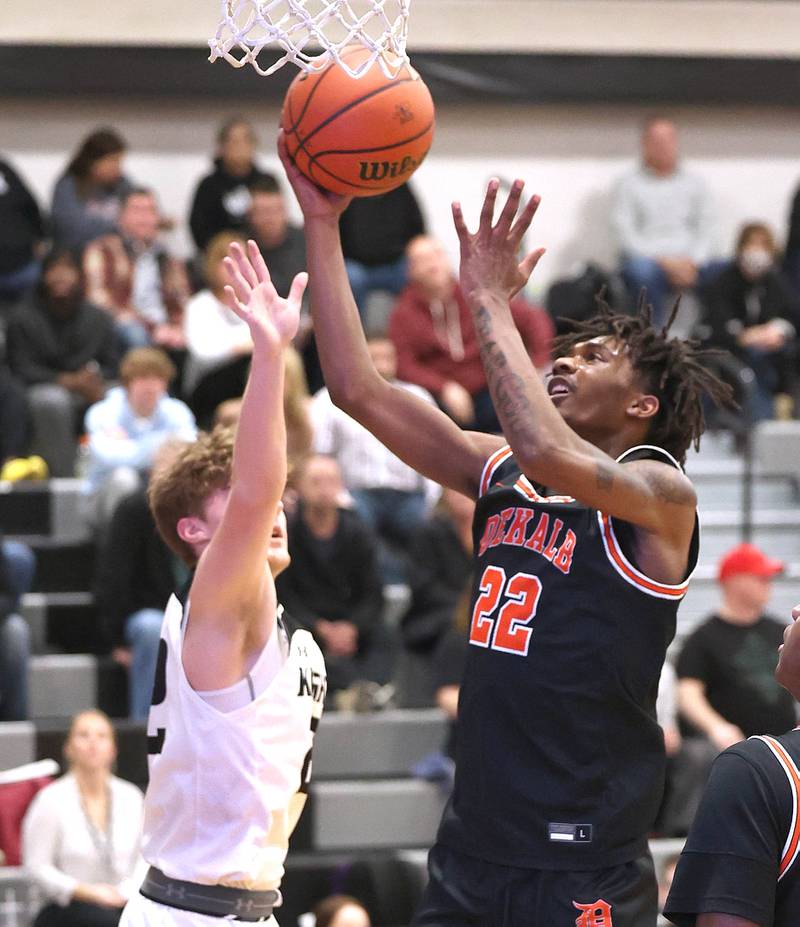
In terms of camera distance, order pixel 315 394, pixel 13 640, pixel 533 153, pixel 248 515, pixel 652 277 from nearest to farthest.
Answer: pixel 248 515, pixel 13 640, pixel 315 394, pixel 652 277, pixel 533 153

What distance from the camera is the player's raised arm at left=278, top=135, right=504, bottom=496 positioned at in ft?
12.5

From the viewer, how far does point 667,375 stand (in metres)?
3.66

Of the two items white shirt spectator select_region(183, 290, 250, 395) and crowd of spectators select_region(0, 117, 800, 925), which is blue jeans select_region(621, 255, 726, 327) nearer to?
crowd of spectators select_region(0, 117, 800, 925)

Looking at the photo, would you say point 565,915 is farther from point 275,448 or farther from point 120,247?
point 120,247

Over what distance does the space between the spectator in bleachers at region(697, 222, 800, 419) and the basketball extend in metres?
6.64

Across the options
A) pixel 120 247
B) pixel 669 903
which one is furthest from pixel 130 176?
pixel 669 903

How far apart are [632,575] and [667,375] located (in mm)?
486

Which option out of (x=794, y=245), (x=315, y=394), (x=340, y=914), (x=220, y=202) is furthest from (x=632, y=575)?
(x=794, y=245)

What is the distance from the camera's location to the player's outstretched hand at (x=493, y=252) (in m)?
3.47

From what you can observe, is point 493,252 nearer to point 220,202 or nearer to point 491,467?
point 491,467

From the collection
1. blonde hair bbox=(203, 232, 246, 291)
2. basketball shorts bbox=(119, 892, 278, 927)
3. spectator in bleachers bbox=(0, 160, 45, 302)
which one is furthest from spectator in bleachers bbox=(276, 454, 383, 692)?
basketball shorts bbox=(119, 892, 278, 927)

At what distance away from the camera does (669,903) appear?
2680 millimetres

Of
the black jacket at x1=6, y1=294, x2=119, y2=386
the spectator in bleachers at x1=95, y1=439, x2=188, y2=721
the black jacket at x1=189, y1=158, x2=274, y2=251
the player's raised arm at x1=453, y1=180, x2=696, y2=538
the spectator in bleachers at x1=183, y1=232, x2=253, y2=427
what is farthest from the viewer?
the black jacket at x1=189, y1=158, x2=274, y2=251

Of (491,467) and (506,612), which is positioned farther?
(491,467)
